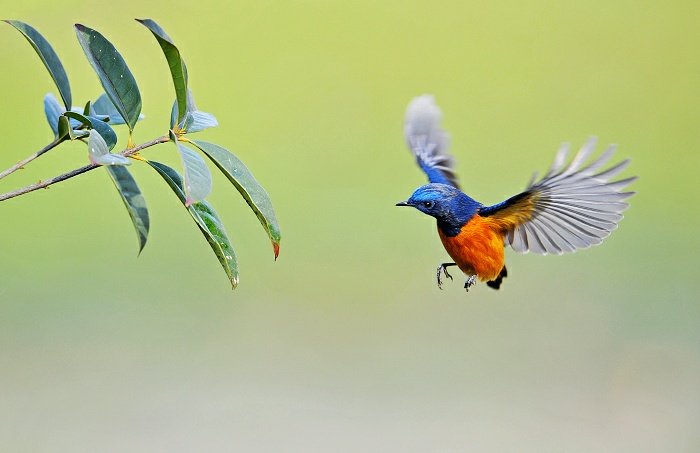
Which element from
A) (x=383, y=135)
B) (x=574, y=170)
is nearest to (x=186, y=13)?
(x=383, y=135)

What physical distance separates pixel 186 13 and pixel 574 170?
5504 millimetres

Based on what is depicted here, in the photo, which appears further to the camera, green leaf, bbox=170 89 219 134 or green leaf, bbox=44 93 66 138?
green leaf, bbox=44 93 66 138

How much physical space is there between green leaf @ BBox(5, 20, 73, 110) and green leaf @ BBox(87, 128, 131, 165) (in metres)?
0.27

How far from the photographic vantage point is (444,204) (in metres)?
1.31

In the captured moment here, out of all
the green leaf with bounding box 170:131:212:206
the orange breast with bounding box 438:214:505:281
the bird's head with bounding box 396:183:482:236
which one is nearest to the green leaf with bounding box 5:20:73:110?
the green leaf with bounding box 170:131:212:206

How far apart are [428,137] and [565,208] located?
0.40 meters


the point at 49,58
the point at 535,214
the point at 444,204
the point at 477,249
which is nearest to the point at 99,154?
the point at 49,58

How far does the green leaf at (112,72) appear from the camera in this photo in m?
0.98

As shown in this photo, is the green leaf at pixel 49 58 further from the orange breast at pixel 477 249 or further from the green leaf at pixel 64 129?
the orange breast at pixel 477 249

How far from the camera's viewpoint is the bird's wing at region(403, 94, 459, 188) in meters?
1.76

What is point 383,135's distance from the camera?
6.22 metres

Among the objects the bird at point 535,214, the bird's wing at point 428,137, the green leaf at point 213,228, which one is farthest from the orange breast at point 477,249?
the green leaf at point 213,228

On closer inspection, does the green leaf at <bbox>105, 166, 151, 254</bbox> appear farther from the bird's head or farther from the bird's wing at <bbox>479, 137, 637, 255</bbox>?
the bird's wing at <bbox>479, 137, 637, 255</bbox>

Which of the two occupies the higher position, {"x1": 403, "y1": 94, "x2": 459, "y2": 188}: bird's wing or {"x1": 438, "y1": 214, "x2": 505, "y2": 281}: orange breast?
{"x1": 403, "y1": 94, "x2": 459, "y2": 188}: bird's wing
